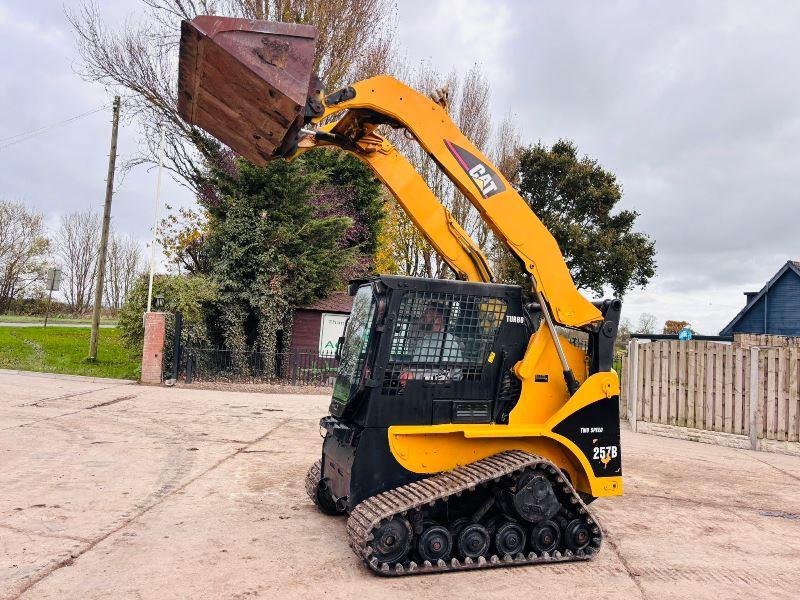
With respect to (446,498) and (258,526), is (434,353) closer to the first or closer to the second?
(446,498)

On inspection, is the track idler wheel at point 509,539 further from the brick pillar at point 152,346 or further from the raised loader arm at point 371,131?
the brick pillar at point 152,346

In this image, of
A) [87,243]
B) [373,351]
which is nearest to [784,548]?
[373,351]

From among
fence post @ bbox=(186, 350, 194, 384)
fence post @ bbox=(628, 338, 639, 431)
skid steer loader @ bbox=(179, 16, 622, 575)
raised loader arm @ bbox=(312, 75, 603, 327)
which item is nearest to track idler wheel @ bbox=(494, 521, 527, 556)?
skid steer loader @ bbox=(179, 16, 622, 575)

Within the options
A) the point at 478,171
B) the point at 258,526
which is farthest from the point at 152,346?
the point at 478,171

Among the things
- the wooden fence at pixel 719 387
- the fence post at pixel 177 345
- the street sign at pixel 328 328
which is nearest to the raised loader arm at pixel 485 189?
the wooden fence at pixel 719 387

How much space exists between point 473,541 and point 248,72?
367cm

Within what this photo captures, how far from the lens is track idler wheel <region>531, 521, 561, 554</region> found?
461 cm

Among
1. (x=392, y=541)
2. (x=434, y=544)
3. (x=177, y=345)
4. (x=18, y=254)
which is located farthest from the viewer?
(x=18, y=254)

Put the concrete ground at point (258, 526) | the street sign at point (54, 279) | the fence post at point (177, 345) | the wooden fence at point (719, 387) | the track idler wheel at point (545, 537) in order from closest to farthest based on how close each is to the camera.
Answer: the concrete ground at point (258, 526)
the track idler wheel at point (545, 537)
the wooden fence at point (719, 387)
the fence post at point (177, 345)
the street sign at point (54, 279)

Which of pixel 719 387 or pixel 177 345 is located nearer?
pixel 719 387

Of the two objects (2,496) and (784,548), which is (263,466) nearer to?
(2,496)

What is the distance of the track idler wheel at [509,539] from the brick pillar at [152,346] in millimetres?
12929

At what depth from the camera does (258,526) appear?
17.3ft

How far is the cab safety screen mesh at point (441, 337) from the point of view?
4.81 meters
